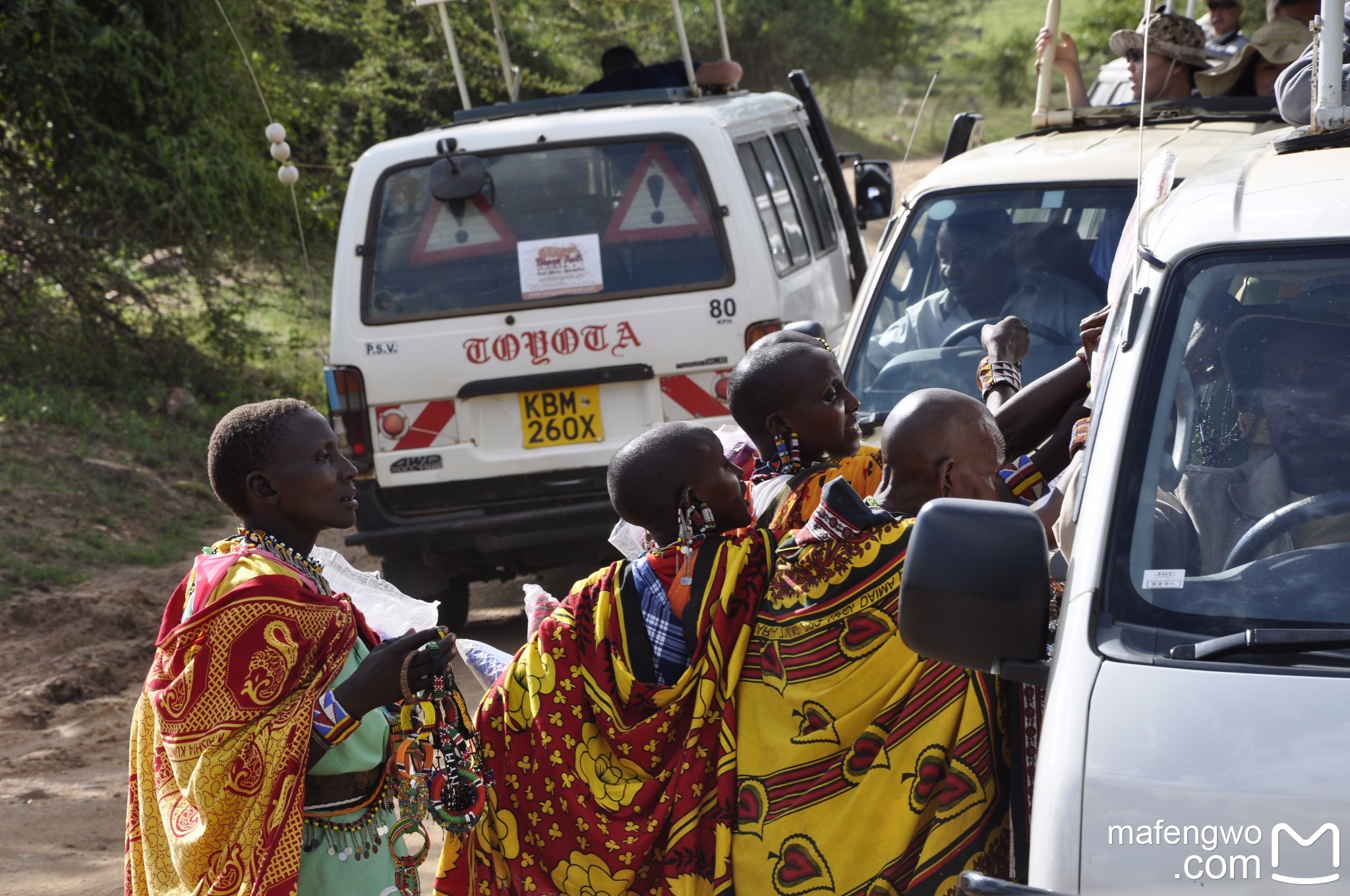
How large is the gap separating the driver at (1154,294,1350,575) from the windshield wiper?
0.62 feet

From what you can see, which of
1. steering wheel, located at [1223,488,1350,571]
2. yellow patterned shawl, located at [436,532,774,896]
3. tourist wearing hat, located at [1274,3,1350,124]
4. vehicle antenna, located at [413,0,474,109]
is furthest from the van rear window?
steering wheel, located at [1223,488,1350,571]

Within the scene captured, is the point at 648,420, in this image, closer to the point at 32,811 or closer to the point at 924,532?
the point at 32,811

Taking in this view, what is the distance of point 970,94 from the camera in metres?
30.0

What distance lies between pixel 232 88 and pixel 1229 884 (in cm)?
1042

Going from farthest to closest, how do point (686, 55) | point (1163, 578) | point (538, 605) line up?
point (686, 55), point (538, 605), point (1163, 578)

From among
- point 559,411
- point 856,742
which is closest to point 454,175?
point 559,411

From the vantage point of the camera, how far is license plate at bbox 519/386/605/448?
567 cm

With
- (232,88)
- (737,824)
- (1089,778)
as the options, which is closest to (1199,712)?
(1089,778)

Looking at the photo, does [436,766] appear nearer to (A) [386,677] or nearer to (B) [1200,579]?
(A) [386,677]

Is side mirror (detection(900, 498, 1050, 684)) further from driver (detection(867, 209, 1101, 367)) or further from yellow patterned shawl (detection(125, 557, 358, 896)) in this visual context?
driver (detection(867, 209, 1101, 367))

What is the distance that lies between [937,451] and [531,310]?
336 cm

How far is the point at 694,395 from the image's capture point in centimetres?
563

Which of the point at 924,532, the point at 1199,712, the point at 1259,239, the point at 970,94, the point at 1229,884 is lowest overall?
the point at 970,94

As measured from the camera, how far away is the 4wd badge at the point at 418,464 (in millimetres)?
5699
